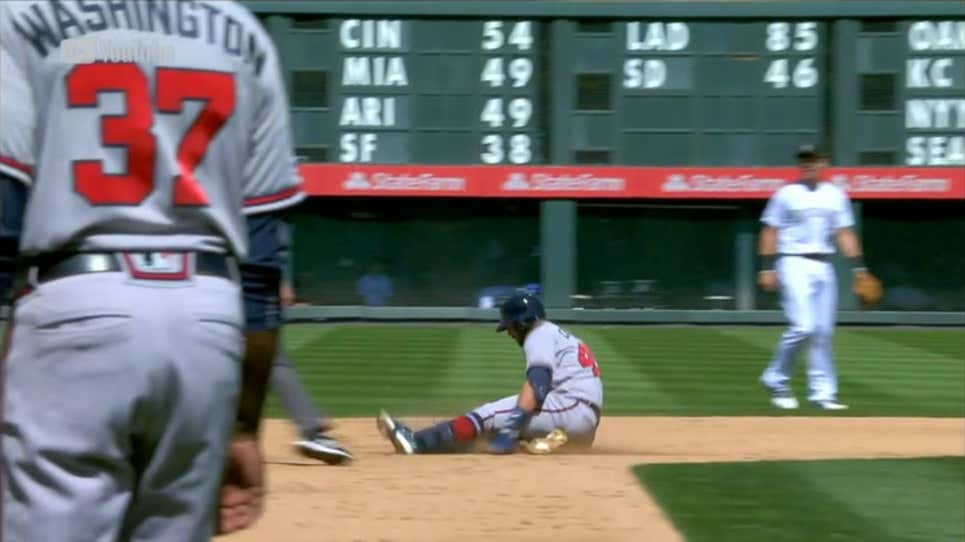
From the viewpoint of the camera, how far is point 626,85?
2553 centimetres

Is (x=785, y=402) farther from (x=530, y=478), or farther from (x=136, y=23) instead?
(x=136, y=23)

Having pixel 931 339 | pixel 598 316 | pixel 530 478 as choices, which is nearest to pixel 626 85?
pixel 598 316

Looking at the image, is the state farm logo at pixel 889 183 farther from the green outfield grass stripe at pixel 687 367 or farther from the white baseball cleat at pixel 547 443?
the white baseball cleat at pixel 547 443

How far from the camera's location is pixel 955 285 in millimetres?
27500

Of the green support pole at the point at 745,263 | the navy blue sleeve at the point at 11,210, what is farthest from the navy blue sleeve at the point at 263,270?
the green support pole at the point at 745,263

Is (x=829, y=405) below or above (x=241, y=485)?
below

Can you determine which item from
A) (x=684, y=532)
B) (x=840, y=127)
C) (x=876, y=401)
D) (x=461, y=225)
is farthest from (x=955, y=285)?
(x=684, y=532)

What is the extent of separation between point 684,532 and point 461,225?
828 inches

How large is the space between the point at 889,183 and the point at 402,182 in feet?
23.3

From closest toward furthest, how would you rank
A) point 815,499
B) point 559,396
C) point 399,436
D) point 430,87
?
point 815,499
point 399,436
point 559,396
point 430,87

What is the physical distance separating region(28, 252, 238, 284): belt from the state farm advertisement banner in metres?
23.2

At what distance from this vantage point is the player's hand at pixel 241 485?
3195 mm

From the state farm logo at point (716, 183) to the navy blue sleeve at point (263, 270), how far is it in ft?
76.9

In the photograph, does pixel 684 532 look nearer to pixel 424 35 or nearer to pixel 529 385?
pixel 529 385
